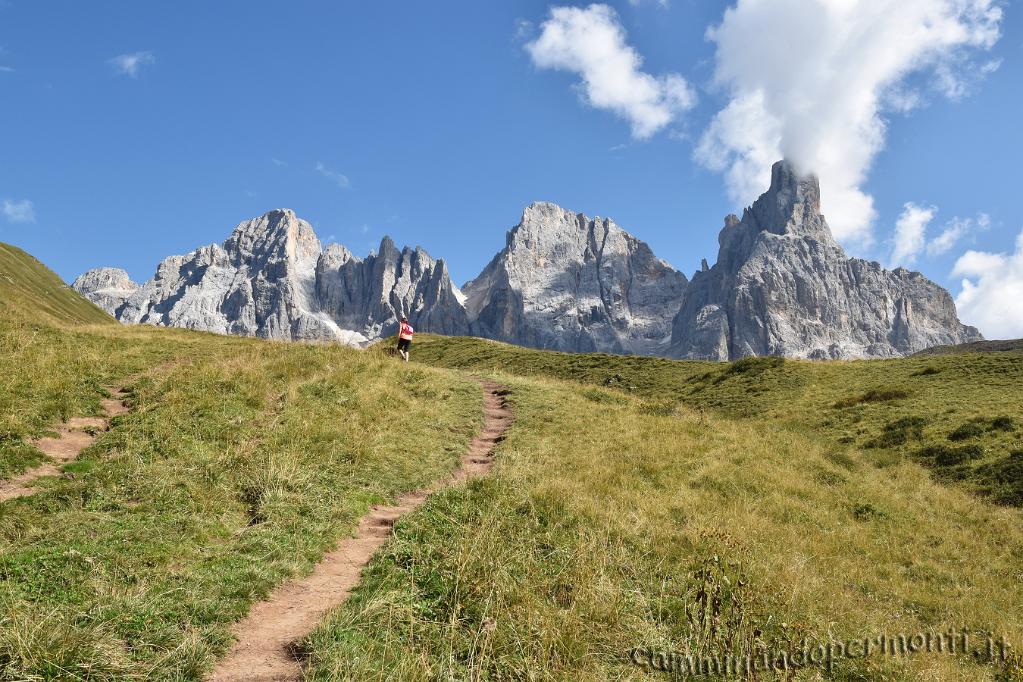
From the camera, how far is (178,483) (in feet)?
36.5

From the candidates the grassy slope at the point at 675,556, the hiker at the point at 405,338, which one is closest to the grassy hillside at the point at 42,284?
the hiker at the point at 405,338

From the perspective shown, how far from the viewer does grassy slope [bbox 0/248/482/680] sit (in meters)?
6.13

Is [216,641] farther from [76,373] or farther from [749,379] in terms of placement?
[749,379]

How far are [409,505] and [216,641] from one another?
6.51 metres

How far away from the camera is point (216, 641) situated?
640cm

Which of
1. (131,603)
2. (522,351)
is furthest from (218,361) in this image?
(522,351)

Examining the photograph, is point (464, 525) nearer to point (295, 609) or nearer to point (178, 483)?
point (295, 609)

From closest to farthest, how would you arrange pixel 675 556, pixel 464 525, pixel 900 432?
pixel 464 525 → pixel 675 556 → pixel 900 432

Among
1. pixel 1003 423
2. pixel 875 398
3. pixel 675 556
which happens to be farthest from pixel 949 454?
pixel 675 556

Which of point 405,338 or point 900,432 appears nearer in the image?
point 900,432

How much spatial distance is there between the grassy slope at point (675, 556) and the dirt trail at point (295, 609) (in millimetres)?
457

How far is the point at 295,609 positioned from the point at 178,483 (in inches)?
206

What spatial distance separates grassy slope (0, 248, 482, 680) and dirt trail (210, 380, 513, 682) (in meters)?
0.25

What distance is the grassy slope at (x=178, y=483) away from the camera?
613 centimetres
